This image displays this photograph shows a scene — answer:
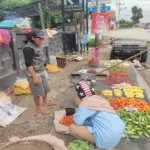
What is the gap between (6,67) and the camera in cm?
665

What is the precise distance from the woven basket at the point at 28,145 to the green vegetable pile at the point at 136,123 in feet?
5.61

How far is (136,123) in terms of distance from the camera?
13.5 feet

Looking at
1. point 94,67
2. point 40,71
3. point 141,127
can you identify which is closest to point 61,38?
point 94,67

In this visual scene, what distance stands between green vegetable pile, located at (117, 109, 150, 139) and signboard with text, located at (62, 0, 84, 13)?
9950 mm

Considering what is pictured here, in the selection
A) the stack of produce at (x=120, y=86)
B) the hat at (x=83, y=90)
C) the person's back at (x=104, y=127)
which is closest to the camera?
the person's back at (x=104, y=127)

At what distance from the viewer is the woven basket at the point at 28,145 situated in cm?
283

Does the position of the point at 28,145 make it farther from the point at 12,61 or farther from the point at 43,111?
the point at 12,61

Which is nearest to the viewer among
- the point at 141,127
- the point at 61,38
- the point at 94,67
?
the point at 141,127

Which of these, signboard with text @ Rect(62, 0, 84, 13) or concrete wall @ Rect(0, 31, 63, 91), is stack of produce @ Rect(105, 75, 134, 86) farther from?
signboard with text @ Rect(62, 0, 84, 13)

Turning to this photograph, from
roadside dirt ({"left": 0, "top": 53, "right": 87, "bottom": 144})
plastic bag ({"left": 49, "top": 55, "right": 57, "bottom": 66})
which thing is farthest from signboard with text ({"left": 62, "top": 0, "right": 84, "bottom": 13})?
roadside dirt ({"left": 0, "top": 53, "right": 87, "bottom": 144})

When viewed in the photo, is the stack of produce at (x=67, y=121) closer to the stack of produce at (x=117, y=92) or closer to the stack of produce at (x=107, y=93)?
the stack of produce at (x=107, y=93)

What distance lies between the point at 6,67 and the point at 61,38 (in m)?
8.46

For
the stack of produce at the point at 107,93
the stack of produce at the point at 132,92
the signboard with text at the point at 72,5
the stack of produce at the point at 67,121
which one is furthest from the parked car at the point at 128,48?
the stack of produce at the point at 67,121

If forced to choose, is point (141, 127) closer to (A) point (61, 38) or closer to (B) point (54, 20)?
(A) point (61, 38)
